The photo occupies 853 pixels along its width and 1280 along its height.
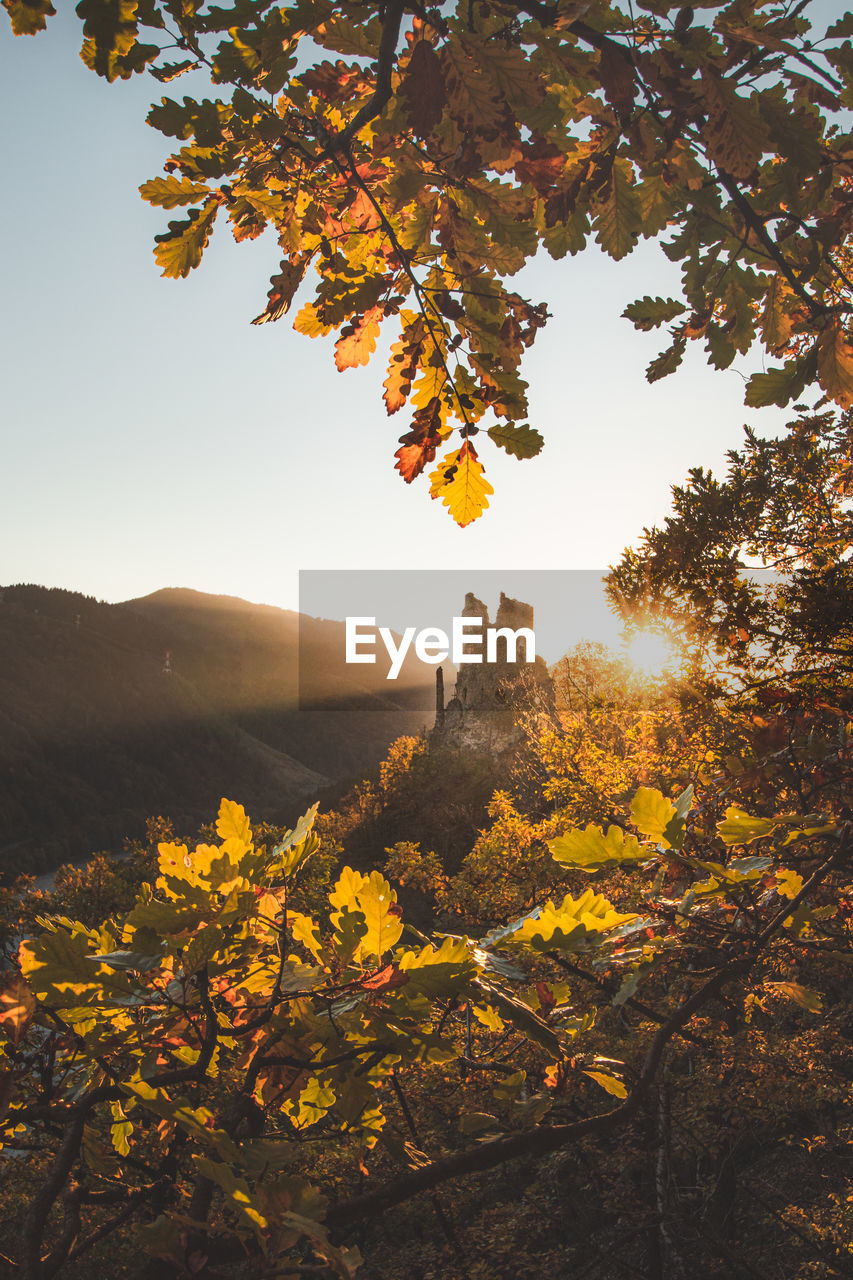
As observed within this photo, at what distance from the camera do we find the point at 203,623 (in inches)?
4094

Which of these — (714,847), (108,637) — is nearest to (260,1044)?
(714,847)

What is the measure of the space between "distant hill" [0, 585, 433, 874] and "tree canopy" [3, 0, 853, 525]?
53.0 metres

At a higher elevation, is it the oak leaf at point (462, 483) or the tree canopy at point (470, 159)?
the tree canopy at point (470, 159)

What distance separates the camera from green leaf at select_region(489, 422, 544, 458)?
132cm

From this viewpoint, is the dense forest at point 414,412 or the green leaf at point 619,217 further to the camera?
the green leaf at point 619,217

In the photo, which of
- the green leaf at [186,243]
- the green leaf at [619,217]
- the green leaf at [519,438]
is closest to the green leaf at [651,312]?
the green leaf at [619,217]

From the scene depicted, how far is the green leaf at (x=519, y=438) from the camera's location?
4.33ft

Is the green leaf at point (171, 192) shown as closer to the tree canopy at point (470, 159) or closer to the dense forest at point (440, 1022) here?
the tree canopy at point (470, 159)

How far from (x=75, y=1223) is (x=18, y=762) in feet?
226

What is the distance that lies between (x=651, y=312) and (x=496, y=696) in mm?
39018

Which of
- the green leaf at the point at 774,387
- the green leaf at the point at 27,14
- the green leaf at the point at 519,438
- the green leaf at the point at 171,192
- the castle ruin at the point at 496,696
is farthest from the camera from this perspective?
the castle ruin at the point at 496,696

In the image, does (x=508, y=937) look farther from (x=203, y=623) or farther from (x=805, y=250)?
(x=203, y=623)

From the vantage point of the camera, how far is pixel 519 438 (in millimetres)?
1323

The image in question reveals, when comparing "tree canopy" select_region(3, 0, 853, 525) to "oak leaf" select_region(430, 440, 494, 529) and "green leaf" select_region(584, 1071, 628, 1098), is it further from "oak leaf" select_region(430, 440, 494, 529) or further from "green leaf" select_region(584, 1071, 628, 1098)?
"green leaf" select_region(584, 1071, 628, 1098)
